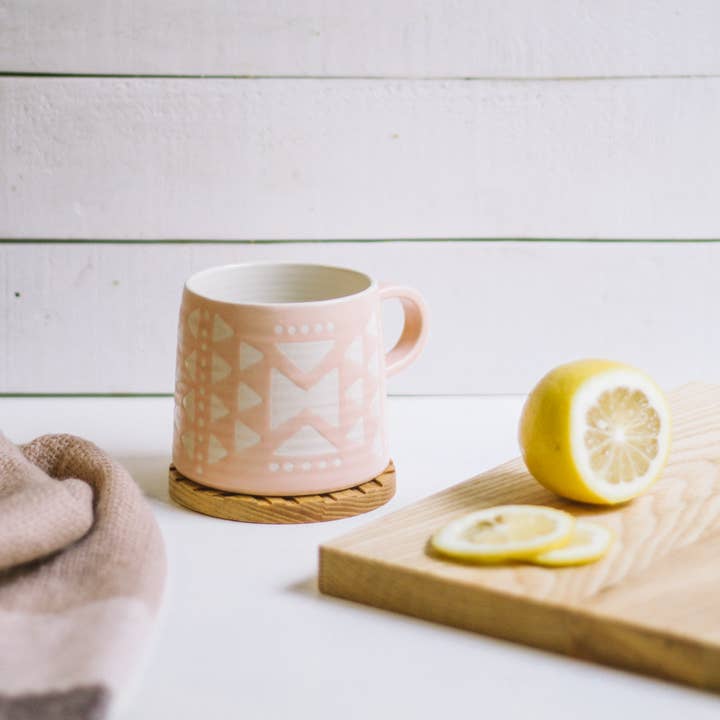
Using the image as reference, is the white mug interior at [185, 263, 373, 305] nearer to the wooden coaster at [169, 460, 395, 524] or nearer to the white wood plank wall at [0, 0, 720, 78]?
the wooden coaster at [169, 460, 395, 524]

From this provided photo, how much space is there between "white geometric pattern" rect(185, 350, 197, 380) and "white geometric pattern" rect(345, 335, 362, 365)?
99 mm

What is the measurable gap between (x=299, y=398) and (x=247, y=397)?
3 cm

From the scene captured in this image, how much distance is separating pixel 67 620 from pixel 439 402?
57 centimetres

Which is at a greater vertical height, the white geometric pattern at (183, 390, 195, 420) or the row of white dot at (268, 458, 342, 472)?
the white geometric pattern at (183, 390, 195, 420)

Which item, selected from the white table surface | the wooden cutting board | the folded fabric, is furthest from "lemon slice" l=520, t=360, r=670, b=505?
the folded fabric

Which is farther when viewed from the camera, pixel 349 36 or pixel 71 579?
Answer: pixel 349 36

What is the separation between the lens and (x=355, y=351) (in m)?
0.73

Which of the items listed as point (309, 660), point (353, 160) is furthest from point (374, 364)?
point (353, 160)

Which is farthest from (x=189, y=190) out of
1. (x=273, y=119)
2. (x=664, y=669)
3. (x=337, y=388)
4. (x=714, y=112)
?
(x=664, y=669)

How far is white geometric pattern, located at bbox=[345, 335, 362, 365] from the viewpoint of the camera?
28.7 inches

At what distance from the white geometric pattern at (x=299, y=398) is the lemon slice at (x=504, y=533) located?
0.12 metres

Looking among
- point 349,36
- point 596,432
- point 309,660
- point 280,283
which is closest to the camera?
point 309,660

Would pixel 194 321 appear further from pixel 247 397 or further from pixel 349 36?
pixel 349 36

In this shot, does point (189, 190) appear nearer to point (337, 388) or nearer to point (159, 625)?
point (337, 388)
